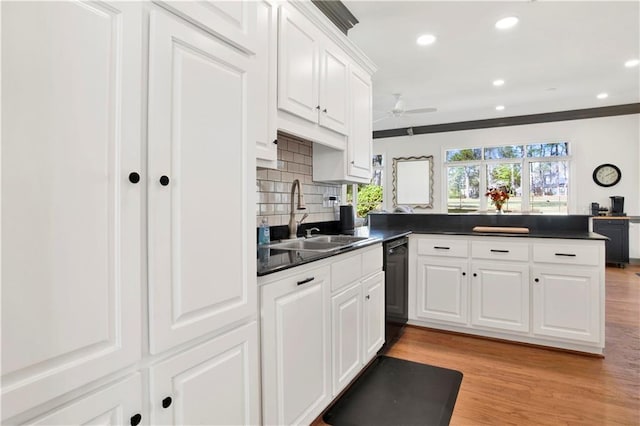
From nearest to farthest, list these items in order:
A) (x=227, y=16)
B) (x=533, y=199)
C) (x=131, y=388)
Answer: (x=131, y=388) → (x=227, y=16) → (x=533, y=199)

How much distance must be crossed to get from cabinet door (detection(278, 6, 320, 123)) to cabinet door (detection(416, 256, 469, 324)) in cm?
184

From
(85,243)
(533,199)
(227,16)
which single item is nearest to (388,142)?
(533,199)

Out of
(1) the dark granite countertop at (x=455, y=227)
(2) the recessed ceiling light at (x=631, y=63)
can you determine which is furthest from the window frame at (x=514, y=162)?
(1) the dark granite countertop at (x=455, y=227)

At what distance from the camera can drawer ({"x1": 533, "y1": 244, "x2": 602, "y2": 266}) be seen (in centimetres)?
269

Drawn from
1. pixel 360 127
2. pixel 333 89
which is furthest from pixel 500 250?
pixel 333 89

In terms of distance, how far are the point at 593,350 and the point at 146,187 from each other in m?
3.37

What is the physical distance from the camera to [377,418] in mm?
1935

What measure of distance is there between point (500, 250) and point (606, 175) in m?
5.37

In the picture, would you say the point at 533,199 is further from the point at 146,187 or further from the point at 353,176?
the point at 146,187

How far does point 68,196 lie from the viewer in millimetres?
718

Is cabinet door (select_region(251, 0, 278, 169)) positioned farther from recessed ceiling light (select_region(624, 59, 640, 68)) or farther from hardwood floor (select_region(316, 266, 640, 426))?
recessed ceiling light (select_region(624, 59, 640, 68))

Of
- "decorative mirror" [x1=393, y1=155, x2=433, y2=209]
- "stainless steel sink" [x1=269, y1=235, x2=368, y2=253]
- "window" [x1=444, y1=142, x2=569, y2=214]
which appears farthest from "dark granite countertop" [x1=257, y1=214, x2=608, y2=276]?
"decorative mirror" [x1=393, y1=155, x2=433, y2=209]

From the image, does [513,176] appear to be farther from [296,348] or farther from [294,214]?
[296,348]

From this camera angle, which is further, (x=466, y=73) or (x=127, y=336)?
(x=466, y=73)
